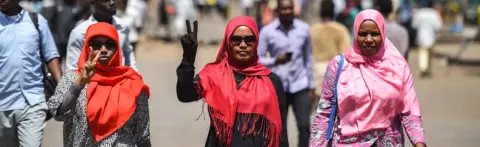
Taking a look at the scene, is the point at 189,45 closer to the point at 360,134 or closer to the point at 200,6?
the point at 360,134

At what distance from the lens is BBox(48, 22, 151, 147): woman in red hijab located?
5.49 metres

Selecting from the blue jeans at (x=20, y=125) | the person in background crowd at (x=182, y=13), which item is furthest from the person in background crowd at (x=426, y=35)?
the blue jeans at (x=20, y=125)

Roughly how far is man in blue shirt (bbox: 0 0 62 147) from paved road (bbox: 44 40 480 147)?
2.15 metres

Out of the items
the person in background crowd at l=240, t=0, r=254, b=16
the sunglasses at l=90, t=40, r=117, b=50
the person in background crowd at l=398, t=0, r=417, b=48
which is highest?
the sunglasses at l=90, t=40, r=117, b=50

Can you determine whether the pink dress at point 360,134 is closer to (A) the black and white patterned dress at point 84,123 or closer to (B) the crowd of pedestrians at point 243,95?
(B) the crowd of pedestrians at point 243,95

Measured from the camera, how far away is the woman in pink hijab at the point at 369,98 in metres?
5.54

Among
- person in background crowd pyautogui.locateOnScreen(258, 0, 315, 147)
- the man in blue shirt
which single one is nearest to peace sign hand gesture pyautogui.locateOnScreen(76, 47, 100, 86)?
the man in blue shirt

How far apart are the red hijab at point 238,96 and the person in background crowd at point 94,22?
1872 mm

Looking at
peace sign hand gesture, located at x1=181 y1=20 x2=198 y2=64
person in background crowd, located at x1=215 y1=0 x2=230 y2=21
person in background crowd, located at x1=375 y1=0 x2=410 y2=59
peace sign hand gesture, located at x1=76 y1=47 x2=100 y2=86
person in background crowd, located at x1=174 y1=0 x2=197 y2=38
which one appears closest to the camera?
peace sign hand gesture, located at x1=181 y1=20 x2=198 y2=64

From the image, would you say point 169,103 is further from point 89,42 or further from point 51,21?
point 89,42

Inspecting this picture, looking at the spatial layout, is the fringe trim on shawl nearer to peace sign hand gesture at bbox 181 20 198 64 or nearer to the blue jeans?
peace sign hand gesture at bbox 181 20 198 64

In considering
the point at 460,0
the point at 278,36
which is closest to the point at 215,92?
the point at 278,36

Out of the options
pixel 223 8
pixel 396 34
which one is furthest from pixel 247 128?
pixel 223 8

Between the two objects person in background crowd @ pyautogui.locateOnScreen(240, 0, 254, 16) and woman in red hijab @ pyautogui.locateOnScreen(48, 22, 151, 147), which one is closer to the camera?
woman in red hijab @ pyautogui.locateOnScreen(48, 22, 151, 147)
